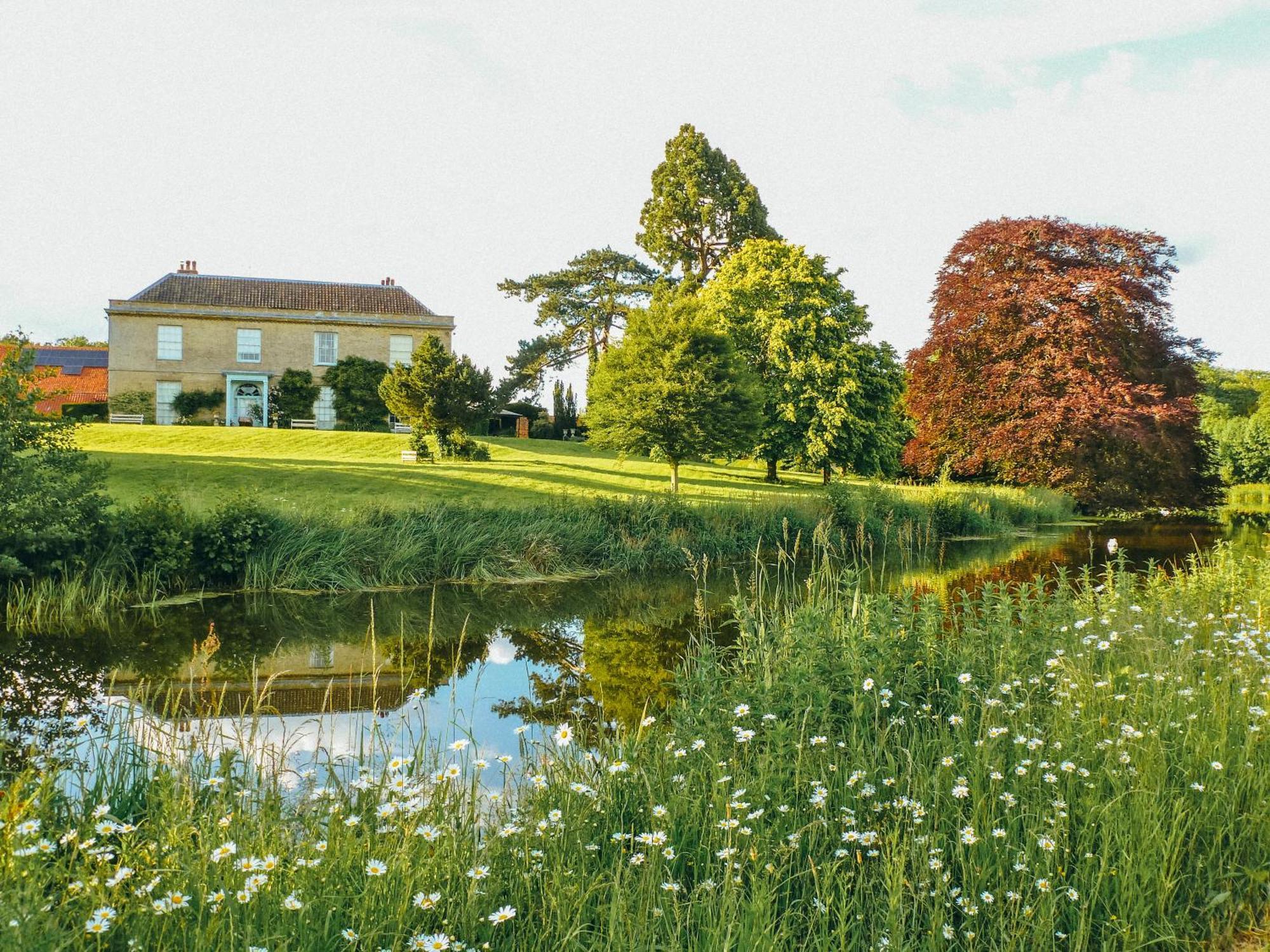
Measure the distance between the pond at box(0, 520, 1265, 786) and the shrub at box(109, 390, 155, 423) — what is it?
2877 centimetres

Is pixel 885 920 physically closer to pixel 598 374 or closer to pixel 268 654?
pixel 268 654

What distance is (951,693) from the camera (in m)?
4.96

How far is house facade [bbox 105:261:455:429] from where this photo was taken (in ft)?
115

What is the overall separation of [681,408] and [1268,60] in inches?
467

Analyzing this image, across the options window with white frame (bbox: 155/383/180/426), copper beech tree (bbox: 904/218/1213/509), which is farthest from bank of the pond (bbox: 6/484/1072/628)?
window with white frame (bbox: 155/383/180/426)

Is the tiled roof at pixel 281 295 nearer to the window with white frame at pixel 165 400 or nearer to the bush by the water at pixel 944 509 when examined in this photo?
the window with white frame at pixel 165 400

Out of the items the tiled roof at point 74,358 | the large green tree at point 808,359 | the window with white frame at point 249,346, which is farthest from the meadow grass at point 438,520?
the tiled roof at point 74,358

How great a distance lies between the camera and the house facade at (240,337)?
115ft

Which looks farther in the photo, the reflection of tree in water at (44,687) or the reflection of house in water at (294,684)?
the reflection of house in water at (294,684)

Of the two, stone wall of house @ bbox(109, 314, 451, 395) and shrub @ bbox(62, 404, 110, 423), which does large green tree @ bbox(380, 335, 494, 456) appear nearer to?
stone wall of house @ bbox(109, 314, 451, 395)

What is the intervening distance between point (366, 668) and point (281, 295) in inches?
1370

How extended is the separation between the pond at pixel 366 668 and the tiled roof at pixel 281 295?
2984cm

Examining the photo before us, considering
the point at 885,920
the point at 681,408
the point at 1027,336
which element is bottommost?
the point at 885,920

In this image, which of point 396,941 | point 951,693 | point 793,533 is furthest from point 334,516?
point 396,941
